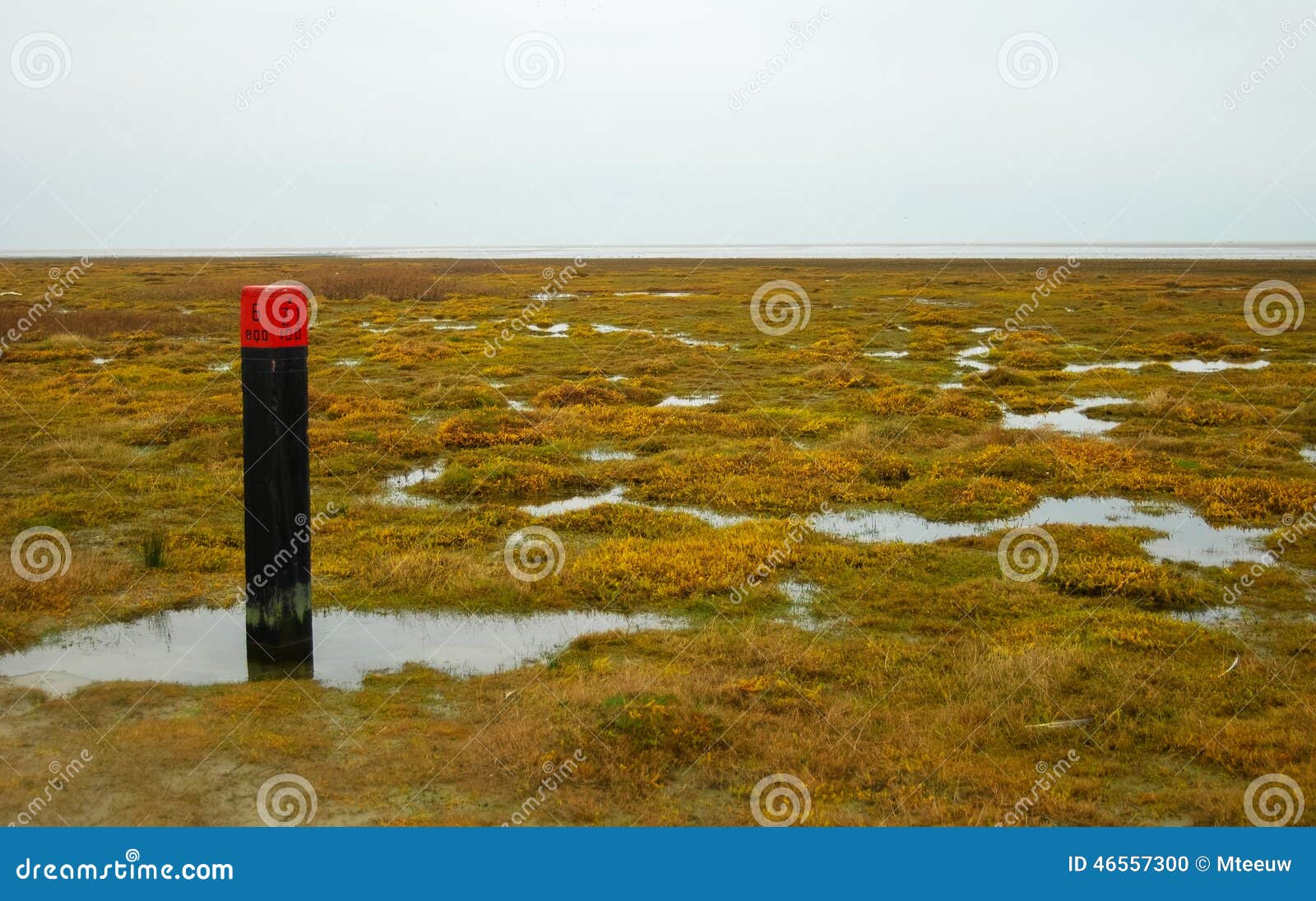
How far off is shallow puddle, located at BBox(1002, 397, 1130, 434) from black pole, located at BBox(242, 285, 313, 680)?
59.0 feet

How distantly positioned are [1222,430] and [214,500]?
20.7 m

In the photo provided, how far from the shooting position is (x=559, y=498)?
17234mm

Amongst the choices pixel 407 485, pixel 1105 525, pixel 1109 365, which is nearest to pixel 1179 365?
pixel 1109 365

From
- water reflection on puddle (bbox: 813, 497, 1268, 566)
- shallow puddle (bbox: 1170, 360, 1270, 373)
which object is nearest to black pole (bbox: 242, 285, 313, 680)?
water reflection on puddle (bbox: 813, 497, 1268, 566)

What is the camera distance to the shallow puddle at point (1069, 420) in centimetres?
2364

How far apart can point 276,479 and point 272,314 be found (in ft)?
4.94

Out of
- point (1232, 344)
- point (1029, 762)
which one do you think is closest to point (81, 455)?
point (1029, 762)

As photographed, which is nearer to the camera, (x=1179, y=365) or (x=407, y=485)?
(x=407, y=485)

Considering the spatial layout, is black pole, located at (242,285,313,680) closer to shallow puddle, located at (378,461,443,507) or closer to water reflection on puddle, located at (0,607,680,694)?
water reflection on puddle, located at (0,607,680,694)

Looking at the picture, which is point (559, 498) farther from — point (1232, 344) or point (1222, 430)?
point (1232, 344)

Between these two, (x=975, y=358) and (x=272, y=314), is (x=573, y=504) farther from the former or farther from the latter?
(x=975, y=358)

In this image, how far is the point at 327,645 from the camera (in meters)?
10.6

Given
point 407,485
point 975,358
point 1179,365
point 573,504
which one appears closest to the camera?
point 573,504

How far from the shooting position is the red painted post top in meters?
8.96
